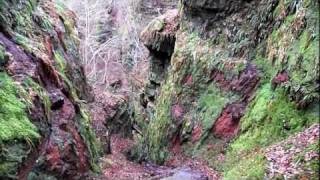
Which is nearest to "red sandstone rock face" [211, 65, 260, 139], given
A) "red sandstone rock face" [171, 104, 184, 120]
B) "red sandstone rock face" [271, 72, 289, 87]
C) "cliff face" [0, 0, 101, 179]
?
"red sandstone rock face" [271, 72, 289, 87]

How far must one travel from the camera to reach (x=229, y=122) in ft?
49.8

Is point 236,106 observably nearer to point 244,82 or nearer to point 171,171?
point 244,82

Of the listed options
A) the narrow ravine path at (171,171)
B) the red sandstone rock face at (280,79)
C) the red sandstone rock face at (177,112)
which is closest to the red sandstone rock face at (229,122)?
the narrow ravine path at (171,171)

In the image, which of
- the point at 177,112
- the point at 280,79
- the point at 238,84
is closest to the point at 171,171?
the point at 238,84

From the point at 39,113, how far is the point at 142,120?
21.4m

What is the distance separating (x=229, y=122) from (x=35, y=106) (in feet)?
25.9

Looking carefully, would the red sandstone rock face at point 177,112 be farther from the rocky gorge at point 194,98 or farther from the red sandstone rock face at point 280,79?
the red sandstone rock face at point 280,79

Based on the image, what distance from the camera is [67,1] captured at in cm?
3753

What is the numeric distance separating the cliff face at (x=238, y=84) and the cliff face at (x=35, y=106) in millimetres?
4419

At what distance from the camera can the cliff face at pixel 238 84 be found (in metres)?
11.7

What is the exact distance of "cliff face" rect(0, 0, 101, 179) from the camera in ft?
26.4

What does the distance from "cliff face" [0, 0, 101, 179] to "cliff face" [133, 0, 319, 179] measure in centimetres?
442

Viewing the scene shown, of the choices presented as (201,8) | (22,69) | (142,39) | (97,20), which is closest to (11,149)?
(22,69)

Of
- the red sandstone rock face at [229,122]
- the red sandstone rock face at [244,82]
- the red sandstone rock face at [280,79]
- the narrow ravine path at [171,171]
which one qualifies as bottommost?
the narrow ravine path at [171,171]
